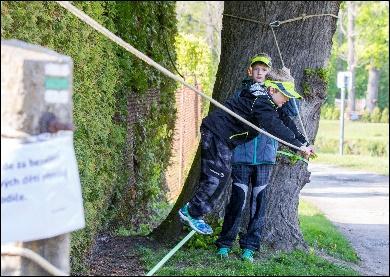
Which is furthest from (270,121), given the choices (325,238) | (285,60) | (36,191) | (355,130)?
(355,130)

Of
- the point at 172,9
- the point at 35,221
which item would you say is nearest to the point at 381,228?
the point at 172,9

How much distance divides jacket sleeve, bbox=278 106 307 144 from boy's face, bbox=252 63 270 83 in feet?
1.52

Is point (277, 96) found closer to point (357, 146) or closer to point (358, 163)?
point (358, 163)

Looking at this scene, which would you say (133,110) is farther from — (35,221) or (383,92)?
(383,92)

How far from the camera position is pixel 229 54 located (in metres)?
7.75

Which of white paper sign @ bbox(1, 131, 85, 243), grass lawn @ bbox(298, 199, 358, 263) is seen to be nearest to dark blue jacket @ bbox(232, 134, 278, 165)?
grass lawn @ bbox(298, 199, 358, 263)

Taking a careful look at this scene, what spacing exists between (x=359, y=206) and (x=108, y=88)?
820 cm

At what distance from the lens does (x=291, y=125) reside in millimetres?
6926

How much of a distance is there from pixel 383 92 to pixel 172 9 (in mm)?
51368

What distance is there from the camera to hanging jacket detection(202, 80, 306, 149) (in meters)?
6.33

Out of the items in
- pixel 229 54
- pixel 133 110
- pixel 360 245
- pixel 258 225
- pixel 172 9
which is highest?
pixel 172 9

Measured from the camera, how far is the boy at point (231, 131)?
20.9ft

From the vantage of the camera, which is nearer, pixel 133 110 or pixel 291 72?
pixel 291 72

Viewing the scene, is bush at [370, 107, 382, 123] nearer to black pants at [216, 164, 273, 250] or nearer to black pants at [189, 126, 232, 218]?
black pants at [216, 164, 273, 250]
